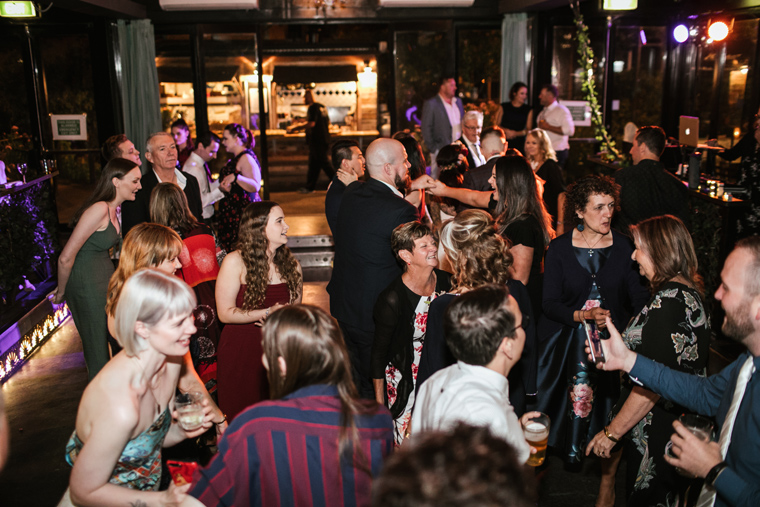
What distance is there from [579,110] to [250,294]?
7185 millimetres

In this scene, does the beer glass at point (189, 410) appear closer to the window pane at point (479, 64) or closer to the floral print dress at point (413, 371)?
the floral print dress at point (413, 371)

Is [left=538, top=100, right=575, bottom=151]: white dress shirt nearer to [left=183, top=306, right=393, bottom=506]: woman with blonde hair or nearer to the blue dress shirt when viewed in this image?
the blue dress shirt

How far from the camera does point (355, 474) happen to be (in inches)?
64.9

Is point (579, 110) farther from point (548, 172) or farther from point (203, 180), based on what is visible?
point (203, 180)

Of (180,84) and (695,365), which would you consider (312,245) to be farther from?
(695,365)

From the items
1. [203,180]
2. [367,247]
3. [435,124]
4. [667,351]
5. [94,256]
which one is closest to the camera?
[667,351]

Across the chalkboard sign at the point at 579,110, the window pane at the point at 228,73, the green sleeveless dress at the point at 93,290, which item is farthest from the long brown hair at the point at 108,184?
the chalkboard sign at the point at 579,110

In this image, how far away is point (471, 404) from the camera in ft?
5.80

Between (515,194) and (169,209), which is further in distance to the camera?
(169,209)

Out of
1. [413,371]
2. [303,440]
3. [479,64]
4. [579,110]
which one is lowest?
[413,371]

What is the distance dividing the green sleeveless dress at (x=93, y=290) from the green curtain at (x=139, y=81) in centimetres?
501

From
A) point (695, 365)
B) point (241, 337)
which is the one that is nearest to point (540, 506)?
point (695, 365)

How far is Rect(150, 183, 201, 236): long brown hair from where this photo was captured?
12.9 feet

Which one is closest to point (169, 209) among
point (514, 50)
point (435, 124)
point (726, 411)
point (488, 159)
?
point (488, 159)
